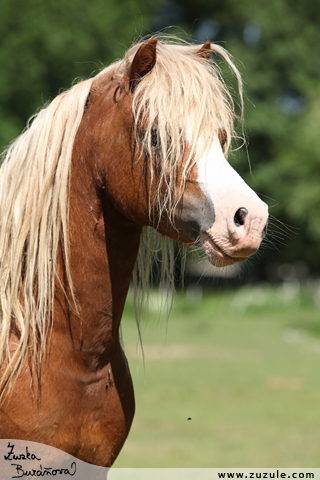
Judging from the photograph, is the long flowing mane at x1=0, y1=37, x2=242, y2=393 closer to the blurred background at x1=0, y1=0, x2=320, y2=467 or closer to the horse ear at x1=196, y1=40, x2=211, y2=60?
the horse ear at x1=196, y1=40, x2=211, y2=60

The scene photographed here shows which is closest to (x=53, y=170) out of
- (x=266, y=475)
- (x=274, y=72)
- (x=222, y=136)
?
(x=222, y=136)

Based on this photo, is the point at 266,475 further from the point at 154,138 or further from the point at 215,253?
the point at 154,138

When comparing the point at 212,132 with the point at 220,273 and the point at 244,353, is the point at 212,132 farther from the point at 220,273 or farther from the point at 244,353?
the point at 244,353

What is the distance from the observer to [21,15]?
741 inches

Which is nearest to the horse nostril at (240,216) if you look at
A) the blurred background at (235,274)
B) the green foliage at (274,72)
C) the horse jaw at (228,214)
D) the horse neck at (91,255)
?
the horse jaw at (228,214)

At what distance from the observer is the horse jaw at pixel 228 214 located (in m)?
1.61

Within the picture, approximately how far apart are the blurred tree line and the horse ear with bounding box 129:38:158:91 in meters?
12.1

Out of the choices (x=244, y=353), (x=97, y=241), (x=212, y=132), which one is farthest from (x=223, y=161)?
(x=244, y=353)

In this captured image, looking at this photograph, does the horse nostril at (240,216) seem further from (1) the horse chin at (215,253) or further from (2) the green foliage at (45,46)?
(2) the green foliage at (45,46)

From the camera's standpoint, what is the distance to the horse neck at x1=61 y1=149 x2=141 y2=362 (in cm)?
186

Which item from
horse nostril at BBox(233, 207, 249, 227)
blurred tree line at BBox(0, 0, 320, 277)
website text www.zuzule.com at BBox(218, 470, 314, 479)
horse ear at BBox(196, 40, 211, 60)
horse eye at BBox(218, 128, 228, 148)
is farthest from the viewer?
blurred tree line at BBox(0, 0, 320, 277)

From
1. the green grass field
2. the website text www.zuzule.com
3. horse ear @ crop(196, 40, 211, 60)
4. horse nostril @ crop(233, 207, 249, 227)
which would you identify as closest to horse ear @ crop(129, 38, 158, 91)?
horse ear @ crop(196, 40, 211, 60)

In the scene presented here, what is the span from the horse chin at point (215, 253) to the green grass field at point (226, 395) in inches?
22.1

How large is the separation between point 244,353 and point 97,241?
8619 millimetres
